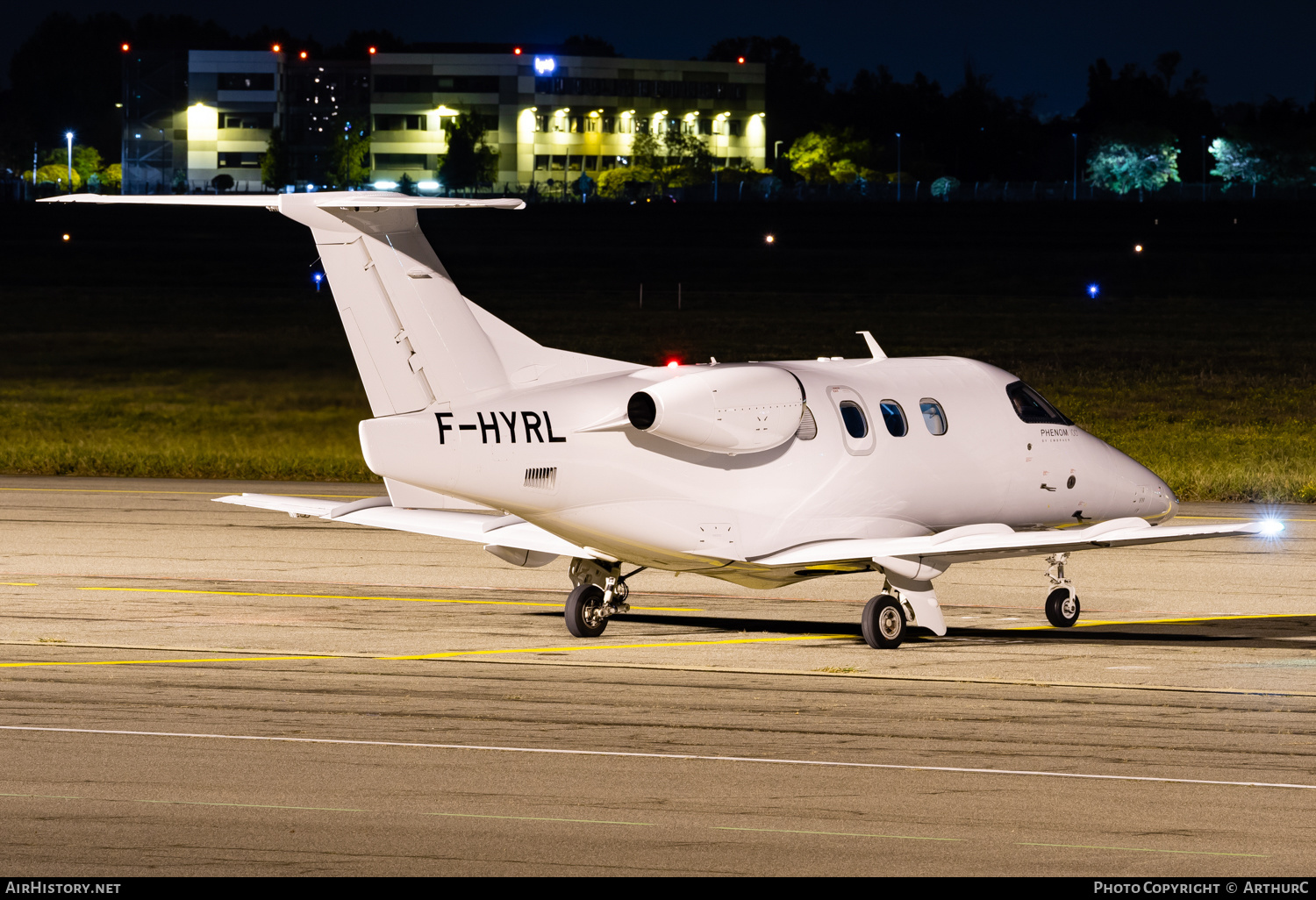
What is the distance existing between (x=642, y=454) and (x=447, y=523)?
140 inches

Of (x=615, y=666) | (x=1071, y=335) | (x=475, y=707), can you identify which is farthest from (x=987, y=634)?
(x=1071, y=335)

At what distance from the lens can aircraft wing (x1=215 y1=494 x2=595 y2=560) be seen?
20625 millimetres

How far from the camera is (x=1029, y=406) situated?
2242 cm

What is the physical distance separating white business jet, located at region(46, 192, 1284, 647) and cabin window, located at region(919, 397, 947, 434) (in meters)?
0.02

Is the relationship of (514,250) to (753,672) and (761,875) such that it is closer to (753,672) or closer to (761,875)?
(753,672)

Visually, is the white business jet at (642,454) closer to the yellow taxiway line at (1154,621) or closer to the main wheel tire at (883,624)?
the main wheel tire at (883,624)

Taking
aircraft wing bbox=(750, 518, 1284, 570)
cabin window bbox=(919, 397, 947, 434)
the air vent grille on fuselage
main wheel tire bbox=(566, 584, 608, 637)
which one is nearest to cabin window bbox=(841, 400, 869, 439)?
cabin window bbox=(919, 397, 947, 434)

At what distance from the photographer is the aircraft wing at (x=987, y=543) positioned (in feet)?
60.4

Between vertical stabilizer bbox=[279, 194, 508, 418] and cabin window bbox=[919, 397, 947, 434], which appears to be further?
cabin window bbox=[919, 397, 947, 434]

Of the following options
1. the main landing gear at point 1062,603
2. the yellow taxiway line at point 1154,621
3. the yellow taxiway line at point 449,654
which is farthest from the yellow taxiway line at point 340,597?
the main landing gear at point 1062,603

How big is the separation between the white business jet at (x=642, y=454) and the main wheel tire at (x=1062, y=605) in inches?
0.9

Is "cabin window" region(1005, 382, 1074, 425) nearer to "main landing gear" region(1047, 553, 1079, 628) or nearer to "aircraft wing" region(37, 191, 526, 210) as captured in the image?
"main landing gear" region(1047, 553, 1079, 628)

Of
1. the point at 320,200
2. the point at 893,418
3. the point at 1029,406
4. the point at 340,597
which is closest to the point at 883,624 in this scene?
the point at 893,418

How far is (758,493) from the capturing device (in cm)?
1948
